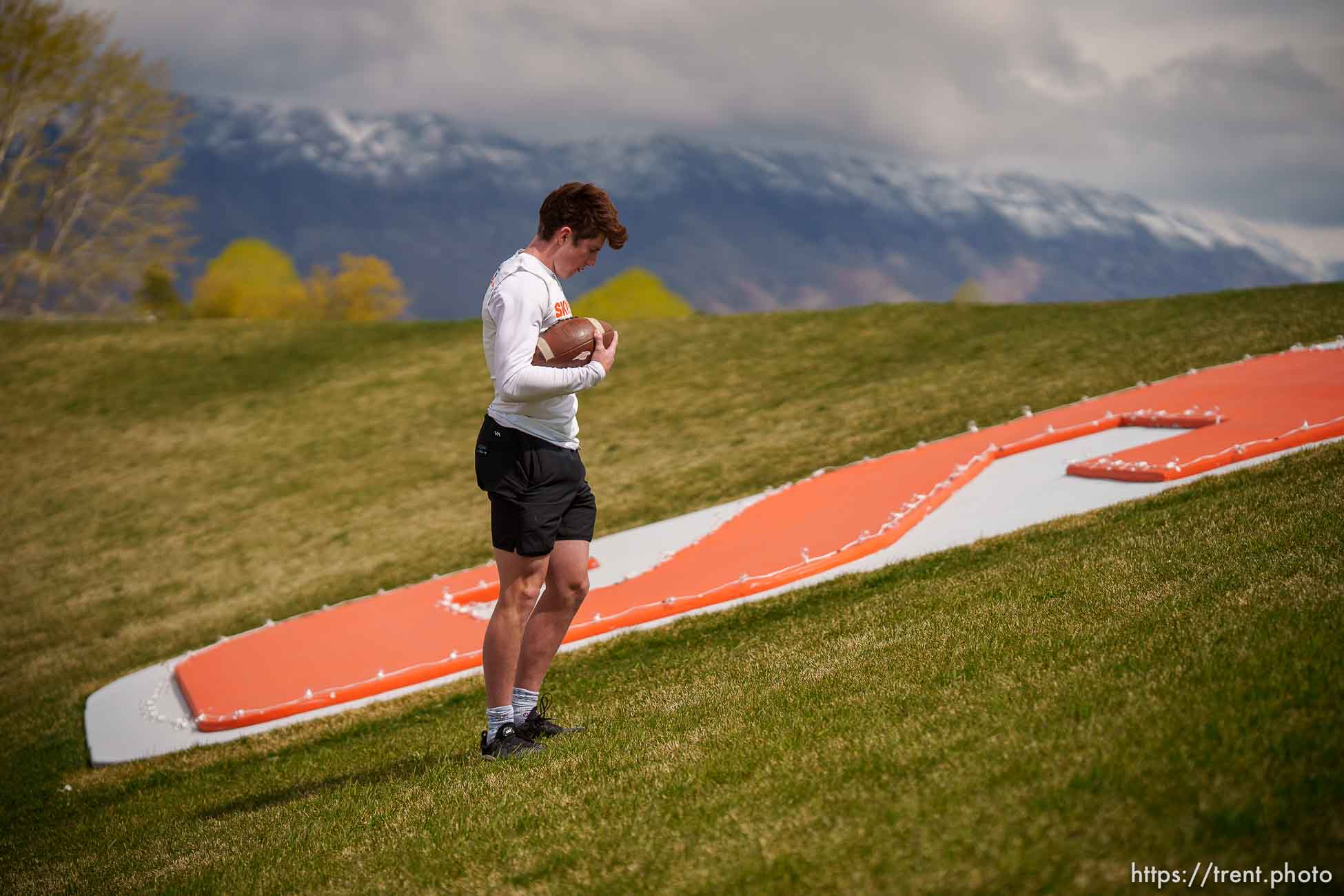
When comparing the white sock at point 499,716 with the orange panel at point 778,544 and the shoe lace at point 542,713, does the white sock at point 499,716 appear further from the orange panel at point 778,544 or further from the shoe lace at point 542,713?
the orange panel at point 778,544

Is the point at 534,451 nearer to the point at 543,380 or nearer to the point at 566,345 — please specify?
the point at 543,380

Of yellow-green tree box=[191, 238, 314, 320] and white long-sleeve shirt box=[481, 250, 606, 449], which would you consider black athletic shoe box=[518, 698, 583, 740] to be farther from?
yellow-green tree box=[191, 238, 314, 320]

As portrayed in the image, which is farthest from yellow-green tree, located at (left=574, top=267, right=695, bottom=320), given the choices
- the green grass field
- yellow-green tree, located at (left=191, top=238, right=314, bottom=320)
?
the green grass field

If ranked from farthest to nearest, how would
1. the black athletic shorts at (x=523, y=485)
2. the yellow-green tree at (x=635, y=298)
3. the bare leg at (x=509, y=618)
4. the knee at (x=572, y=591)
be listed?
1. the yellow-green tree at (x=635, y=298)
2. the knee at (x=572, y=591)
3. the bare leg at (x=509, y=618)
4. the black athletic shorts at (x=523, y=485)

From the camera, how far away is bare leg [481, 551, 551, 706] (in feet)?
16.8

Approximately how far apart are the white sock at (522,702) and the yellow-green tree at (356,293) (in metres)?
61.5

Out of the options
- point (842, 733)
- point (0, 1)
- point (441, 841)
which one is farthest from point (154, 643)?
point (0, 1)

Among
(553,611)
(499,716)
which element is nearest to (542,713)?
(499,716)

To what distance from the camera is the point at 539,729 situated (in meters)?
5.61

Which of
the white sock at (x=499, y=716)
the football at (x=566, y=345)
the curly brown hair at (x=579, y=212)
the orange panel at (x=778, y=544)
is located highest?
the curly brown hair at (x=579, y=212)

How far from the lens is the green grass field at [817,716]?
10.9 ft

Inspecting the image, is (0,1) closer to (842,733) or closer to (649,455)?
(649,455)

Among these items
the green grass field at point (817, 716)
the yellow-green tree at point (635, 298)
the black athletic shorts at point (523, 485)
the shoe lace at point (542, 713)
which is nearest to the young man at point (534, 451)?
the black athletic shorts at point (523, 485)

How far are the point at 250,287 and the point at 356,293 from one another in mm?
6978
